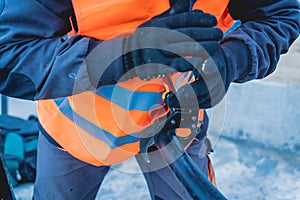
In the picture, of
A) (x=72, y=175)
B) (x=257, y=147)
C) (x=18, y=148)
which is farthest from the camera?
(x=257, y=147)

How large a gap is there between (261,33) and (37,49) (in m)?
0.58


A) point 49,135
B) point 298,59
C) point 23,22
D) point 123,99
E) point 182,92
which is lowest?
point 298,59

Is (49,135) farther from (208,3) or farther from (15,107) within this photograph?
(15,107)

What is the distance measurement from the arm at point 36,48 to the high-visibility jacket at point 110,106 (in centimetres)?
7

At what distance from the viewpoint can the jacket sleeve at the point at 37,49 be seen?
107 centimetres

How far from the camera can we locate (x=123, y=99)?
1235mm

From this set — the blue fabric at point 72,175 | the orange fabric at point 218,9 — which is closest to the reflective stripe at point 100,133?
the blue fabric at point 72,175

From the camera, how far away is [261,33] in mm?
1272

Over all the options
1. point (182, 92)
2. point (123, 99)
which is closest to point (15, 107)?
point (123, 99)

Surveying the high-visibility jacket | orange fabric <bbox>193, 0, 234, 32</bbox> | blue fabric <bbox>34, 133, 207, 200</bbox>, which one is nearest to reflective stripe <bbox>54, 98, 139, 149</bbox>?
the high-visibility jacket

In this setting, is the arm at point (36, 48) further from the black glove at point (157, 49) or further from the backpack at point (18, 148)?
the backpack at point (18, 148)

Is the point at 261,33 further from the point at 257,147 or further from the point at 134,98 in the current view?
the point at 257,147

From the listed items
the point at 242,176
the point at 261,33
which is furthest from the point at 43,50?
the point at 242,176

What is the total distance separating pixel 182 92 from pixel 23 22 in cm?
41
